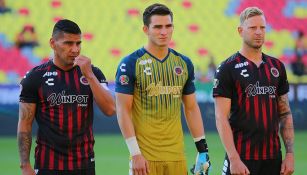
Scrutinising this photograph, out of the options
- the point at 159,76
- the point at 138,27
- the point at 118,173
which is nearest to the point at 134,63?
the point at 159,76

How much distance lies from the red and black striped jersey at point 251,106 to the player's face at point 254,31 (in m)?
0.18

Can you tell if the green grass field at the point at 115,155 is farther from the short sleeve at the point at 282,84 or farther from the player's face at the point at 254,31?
the player's face at the point at 254,31

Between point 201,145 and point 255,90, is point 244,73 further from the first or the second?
point 201,145

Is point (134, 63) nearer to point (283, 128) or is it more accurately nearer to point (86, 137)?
point (86, 137)

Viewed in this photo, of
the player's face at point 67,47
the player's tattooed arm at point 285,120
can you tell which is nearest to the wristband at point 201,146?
the player's tattooed arm at point 285,120

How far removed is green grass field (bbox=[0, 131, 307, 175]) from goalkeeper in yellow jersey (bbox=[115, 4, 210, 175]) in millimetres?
4604

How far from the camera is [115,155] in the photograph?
1280cm

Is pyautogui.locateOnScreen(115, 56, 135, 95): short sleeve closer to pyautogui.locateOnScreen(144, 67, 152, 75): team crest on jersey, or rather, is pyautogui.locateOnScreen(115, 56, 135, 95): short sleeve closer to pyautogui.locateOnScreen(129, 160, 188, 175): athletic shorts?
pyautogui.locateOnScreen(144, 67, 152, 75): team crest on jersey

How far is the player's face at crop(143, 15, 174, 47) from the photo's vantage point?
623cm

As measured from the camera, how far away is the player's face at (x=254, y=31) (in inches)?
252

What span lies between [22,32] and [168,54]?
10.2m

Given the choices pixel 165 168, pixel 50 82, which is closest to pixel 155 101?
pixel 165 168

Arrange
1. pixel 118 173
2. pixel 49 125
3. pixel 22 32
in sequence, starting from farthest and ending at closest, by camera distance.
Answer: pixel 22 32 < pixel 118 173 < pixel 49 125

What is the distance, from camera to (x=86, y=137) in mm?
6215
